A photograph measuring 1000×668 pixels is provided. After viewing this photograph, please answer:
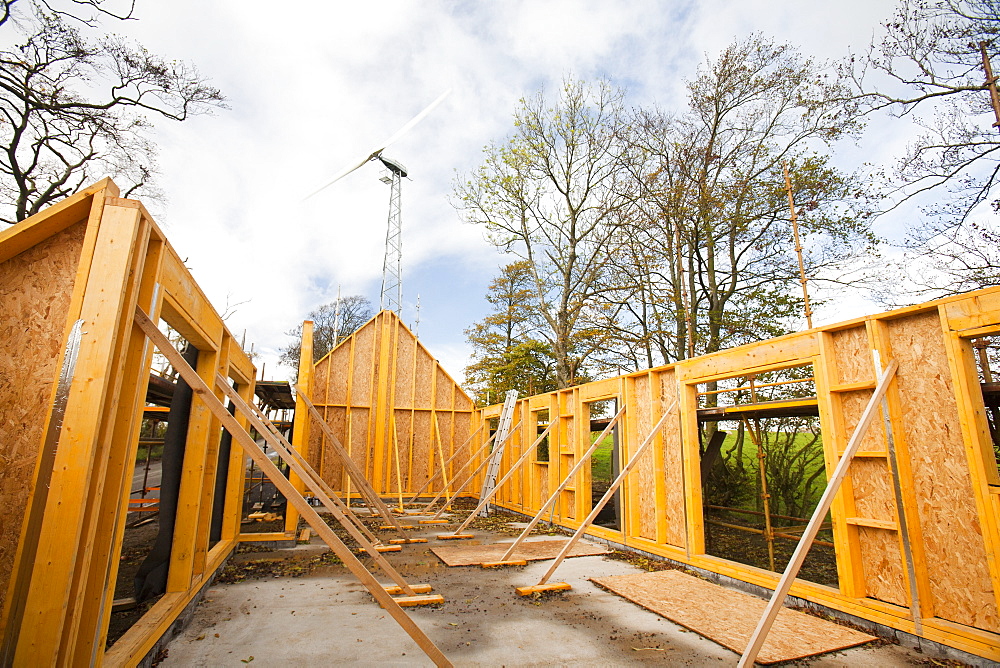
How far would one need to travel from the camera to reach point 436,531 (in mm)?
10039

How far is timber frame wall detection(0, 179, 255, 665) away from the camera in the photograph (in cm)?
224

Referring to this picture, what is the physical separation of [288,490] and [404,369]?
12.4 metres

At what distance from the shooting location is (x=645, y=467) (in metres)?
7.87

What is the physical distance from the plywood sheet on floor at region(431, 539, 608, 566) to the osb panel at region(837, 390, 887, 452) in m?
4.47

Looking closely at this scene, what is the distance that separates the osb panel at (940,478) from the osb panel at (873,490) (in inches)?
9.2

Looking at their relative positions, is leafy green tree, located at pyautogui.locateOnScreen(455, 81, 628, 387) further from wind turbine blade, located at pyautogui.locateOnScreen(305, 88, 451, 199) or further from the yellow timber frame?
the yellow timber frame

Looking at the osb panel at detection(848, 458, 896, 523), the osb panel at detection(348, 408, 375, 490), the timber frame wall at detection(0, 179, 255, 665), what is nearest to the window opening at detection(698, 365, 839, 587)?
the osb panel at detection(848, 458, 896, 523)

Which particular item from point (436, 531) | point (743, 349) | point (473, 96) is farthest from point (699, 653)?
point (473, 96)

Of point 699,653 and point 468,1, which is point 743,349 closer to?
point 699,653

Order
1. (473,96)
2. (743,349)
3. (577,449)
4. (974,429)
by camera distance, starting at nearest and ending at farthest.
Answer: (974,429)
(743,349)
(577,449)
(473,96)

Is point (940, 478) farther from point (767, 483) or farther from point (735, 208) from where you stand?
point (735, 208)

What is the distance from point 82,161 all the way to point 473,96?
1054 centimetres

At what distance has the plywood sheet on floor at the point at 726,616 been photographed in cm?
407

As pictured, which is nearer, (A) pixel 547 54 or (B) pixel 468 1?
(B) pixel 468 1
